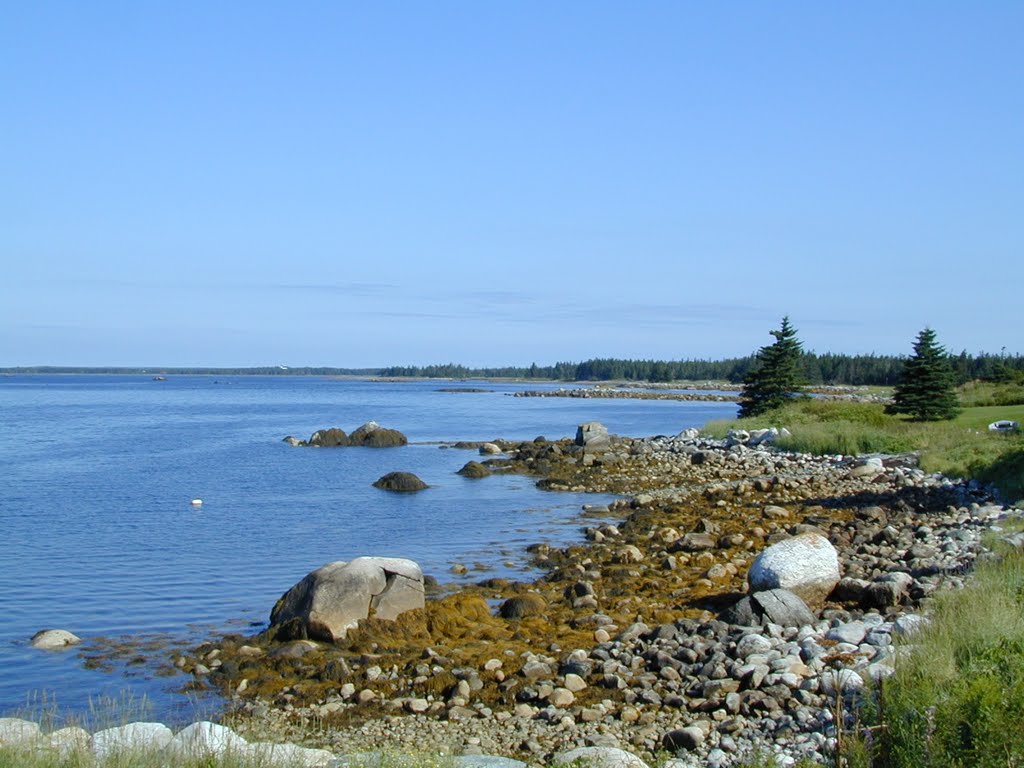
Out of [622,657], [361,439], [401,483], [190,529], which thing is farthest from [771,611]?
[361,439]

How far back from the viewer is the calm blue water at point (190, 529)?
48.6ft

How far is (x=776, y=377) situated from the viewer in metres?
52.4

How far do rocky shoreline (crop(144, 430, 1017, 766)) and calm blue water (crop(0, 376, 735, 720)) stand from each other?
161 cm

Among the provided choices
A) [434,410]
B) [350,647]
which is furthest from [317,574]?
[434,410]

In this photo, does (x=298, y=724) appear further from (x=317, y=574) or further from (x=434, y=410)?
(x=434, y=410)

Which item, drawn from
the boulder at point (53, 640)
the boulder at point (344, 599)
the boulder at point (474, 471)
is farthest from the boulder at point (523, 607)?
the boulder at point (474, 471)

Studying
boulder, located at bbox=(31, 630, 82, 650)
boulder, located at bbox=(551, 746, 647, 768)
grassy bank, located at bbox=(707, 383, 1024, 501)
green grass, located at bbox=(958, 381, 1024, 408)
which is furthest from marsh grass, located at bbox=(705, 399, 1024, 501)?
boulder, located at bbox=(31, 630, 82, 650)

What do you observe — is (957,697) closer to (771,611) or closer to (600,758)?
(600,758)

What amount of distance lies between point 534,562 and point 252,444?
35.5 meters

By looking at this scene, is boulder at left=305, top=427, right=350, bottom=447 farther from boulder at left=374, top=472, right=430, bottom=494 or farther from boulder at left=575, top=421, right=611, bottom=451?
boulder at left=374, top=472, right=430, bottom=494

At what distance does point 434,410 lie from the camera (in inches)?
3617

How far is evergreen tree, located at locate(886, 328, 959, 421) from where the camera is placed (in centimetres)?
4388

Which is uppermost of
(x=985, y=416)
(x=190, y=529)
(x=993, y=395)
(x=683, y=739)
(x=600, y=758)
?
(x=993, y=395)

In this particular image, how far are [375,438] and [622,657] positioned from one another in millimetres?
41006
